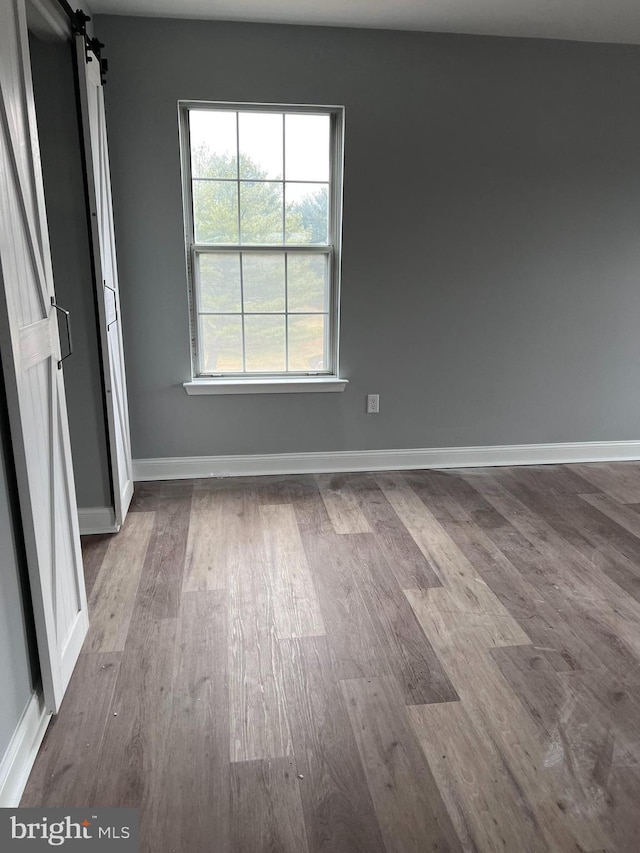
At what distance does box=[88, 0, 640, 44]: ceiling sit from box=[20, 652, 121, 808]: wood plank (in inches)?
116

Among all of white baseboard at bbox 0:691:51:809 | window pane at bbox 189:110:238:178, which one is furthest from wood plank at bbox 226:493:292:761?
window pane at bbox 189:110:238:178

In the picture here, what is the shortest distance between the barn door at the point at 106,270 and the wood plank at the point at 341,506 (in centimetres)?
108

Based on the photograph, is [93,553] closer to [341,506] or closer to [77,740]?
[77,740]

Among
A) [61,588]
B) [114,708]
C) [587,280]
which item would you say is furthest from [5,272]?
[587,280]

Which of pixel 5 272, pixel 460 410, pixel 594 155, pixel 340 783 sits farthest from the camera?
pixel 460 410

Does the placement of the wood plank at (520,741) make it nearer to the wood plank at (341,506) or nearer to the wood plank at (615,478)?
the wood plank at (341,506)

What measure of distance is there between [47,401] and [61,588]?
23.6 inches

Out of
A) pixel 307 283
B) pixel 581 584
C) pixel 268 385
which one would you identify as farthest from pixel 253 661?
pixel 307 283

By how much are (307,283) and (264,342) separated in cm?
43

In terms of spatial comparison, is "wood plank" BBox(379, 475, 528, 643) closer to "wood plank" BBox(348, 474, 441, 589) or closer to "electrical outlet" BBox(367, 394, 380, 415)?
"wood plank" BBox(348, 474, 441, 589)

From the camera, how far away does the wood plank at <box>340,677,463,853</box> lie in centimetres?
154

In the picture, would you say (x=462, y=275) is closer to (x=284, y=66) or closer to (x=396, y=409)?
(x=396, y=409)

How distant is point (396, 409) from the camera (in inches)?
154

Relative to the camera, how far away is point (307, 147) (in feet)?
11.5
